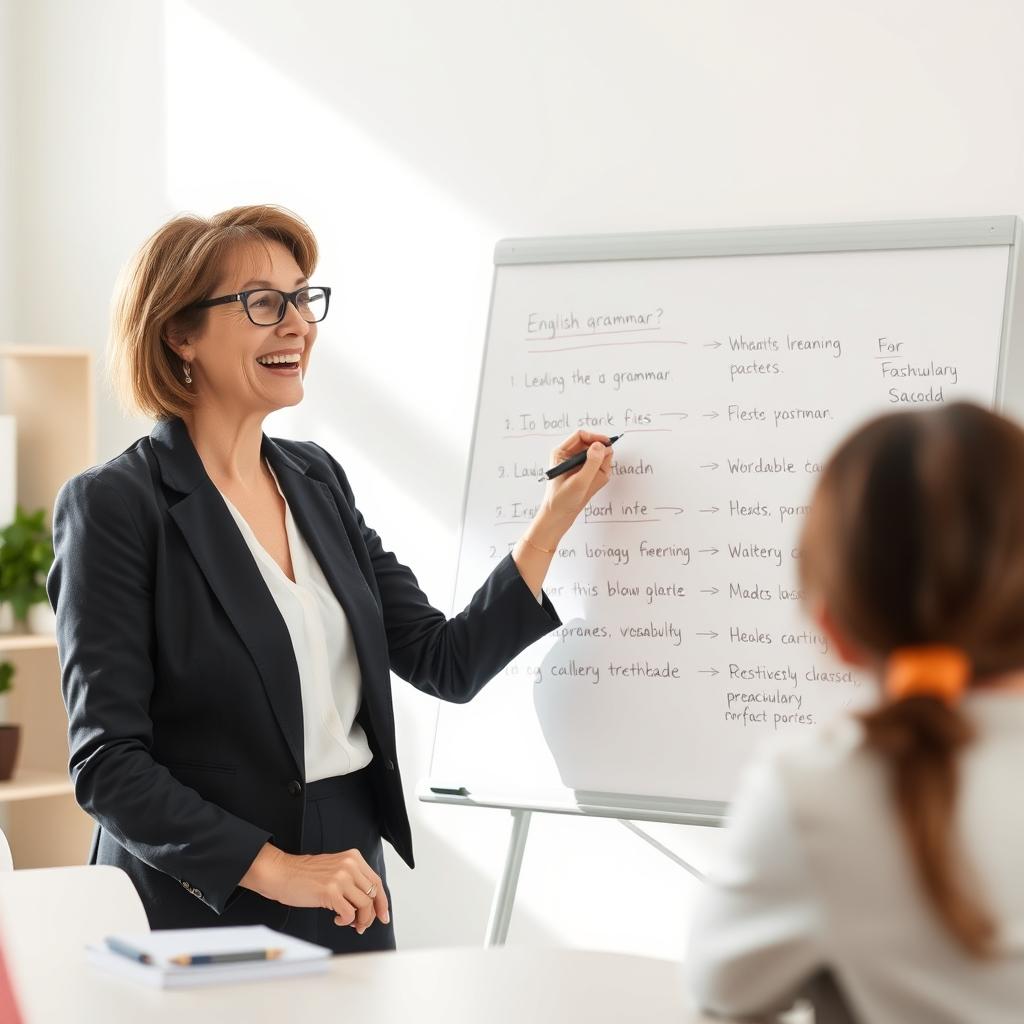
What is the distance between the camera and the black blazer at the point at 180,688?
1.88 m

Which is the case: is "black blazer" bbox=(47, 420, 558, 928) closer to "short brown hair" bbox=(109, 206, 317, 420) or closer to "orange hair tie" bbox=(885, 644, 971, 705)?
"short brown hair" bbox=(109, 206, 317, 420)

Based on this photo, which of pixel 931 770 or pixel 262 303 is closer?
pixel 931 770

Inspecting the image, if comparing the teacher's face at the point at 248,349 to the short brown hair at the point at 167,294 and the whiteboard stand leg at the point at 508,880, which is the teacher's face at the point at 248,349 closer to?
the short brown hair at the point at 167,294

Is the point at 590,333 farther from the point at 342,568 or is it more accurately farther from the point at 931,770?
the point at 931,770

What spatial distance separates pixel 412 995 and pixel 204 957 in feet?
0.69

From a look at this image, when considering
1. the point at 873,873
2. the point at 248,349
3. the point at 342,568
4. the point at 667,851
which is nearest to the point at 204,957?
the point at 873,873

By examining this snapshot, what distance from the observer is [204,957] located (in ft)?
4.49

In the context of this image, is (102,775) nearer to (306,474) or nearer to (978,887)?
(306,474)

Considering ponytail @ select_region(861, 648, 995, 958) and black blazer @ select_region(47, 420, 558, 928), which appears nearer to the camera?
ponytail @ select_region(861, 648, 995, 958)

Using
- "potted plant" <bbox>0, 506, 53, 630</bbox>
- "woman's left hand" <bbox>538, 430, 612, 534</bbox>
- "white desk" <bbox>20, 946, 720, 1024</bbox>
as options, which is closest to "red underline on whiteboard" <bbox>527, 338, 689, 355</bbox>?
"woman's left hand" <bbox>538, 430, 612, 534</bbox>

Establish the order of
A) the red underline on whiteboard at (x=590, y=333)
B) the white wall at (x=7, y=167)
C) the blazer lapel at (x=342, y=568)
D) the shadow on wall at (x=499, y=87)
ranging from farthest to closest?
the white wall at (x=7, y=167)
the shadow on wall at (x=499, y=87)
the red underline on whiteboard at (x=590, y=333)
the blazer lapel at (x=342, y=568)

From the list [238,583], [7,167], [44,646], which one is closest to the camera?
[238,583]

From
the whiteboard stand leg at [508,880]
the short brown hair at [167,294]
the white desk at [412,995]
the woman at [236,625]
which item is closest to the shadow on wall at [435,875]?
the whiteboard stand leg at [508,880]

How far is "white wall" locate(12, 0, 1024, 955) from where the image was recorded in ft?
8.09
